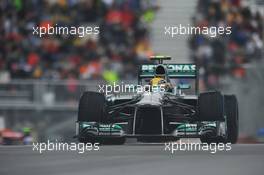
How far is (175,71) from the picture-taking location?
45.1 feet

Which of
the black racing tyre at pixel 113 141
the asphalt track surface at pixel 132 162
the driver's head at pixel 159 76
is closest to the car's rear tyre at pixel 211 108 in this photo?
the asphalt track surface at pixel 132 162

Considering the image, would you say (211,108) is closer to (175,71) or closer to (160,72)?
(160,72)

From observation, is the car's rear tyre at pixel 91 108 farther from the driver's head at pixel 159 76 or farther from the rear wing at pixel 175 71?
the rear wing at pixel 175 71

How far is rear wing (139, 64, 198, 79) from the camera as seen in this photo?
1360 centimetres

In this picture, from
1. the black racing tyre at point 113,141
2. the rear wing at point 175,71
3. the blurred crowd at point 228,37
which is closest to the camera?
the black racing tyre at point 113,141

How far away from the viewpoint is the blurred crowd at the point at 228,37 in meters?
23.0

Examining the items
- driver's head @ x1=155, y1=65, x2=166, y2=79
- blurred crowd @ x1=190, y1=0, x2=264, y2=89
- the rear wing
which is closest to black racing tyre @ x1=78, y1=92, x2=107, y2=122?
driver's head @ x1=155, y1=65, x2=166, y2=79

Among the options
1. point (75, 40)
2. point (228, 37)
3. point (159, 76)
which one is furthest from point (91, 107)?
point (75, 40)

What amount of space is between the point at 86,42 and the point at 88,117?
1215 centimetres

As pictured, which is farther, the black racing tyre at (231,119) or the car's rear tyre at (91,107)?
the black racing tyre at (231,119)

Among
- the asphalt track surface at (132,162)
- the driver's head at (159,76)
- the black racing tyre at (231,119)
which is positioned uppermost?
the driver's head at (159,76)

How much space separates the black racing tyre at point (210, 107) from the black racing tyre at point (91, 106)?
1181 millimetres

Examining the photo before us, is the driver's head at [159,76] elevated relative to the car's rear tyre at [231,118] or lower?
→ elevated

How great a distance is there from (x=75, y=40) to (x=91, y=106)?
12.3m
